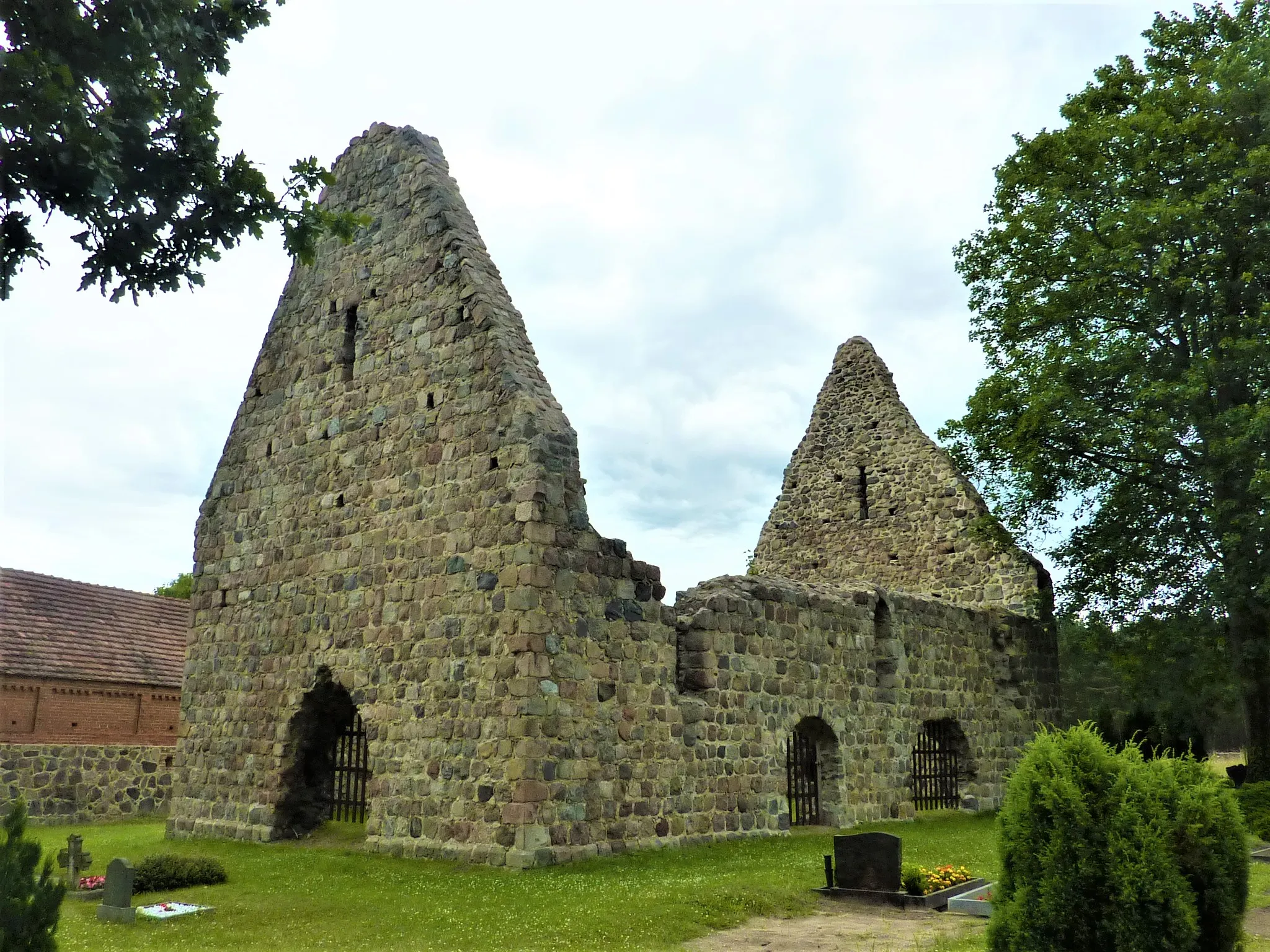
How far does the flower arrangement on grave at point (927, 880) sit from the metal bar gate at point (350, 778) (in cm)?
827

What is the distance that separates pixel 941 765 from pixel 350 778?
A: 11150 millimetres

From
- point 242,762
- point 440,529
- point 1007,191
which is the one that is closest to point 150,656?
point 242,762

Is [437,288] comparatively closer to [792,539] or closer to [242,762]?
[242,762]

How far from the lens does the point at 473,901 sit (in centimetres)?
1009

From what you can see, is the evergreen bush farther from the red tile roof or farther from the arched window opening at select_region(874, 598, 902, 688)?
the red tile roof

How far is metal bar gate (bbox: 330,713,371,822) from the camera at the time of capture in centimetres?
1534

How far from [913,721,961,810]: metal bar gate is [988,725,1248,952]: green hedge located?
13.0 m

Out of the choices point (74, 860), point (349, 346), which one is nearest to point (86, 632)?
point (349, 346)

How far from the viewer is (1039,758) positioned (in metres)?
6.51

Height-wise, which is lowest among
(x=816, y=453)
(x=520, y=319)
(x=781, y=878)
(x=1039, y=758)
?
(x=781, y=878)

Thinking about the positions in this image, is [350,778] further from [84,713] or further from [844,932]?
[84,713]

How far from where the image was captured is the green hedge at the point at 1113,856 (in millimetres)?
5969

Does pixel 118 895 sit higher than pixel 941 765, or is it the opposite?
pixel 941 765

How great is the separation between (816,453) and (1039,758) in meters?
19.9
